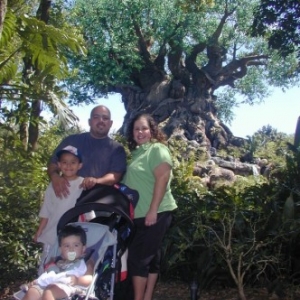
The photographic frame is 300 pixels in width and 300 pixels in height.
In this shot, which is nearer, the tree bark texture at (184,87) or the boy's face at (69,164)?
the boy's face at (69,164)

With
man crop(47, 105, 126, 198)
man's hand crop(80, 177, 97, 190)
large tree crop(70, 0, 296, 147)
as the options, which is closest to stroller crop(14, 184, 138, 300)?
man's hand crop(80, 177, 97, 190)

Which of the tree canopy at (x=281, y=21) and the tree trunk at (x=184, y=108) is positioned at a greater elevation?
the tree trunk at (x=184, y=108)

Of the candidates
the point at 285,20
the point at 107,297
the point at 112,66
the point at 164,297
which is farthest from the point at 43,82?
the point at 112,66

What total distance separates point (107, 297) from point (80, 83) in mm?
27569

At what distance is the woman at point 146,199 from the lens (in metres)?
4.61

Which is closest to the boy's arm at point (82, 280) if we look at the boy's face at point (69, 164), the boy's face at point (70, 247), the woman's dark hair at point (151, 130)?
the boy's face at point (70, 247)

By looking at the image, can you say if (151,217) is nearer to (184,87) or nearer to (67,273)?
(67,273)

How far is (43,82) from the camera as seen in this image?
7000 mm

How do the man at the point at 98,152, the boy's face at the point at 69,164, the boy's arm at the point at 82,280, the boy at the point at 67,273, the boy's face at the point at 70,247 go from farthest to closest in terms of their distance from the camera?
the man at the point at 98,152 → the boy's face at the point at 69,164 → the boy's face at the point at 70,247 → the boy's arm at the point at 82,280 → the boy at the point at 67,273

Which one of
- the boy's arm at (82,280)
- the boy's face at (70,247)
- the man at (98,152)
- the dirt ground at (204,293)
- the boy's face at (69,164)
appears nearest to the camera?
the boy's arm at (82,280)

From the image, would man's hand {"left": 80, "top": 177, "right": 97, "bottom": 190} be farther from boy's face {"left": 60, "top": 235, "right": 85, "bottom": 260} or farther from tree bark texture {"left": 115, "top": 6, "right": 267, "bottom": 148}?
tree bark texture {"left": 115, "top": 6, "right": 267, "bottom": 148}

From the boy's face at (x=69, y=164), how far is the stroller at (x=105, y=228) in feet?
0.77

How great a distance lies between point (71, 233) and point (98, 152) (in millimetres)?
986

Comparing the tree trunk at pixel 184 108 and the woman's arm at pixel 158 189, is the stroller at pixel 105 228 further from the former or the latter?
the tree trunk at pixel 184 108
